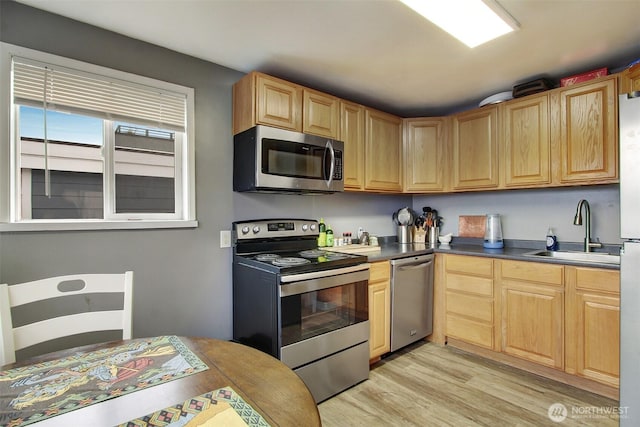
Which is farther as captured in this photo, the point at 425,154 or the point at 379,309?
the point at 425,154

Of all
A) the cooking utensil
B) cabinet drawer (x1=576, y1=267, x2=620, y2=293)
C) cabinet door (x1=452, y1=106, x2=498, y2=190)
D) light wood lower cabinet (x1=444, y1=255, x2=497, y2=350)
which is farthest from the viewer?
the cooking utensil

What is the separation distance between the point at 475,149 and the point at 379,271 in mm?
1555

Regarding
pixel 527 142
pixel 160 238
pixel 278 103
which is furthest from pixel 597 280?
pixel 160 238

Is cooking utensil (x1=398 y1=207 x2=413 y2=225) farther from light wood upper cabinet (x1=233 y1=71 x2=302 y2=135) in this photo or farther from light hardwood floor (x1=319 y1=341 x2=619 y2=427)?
light wood upper cabinet (x1=233 y1=71 x2=302 y2=135)

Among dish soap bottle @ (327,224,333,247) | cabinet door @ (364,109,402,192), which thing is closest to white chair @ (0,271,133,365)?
dish soap bottle @ (327,224,333,247)

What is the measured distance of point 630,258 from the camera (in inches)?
61.9

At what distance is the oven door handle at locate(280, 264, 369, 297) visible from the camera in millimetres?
1820

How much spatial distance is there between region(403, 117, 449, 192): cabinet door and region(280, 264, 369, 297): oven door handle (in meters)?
1.35

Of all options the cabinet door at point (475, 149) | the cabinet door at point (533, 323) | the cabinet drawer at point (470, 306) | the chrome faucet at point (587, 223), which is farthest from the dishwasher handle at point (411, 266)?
the chrome faucet at point (587, 223)

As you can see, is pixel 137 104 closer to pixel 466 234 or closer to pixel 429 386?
pixel 429 386

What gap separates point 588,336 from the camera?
6.79ft

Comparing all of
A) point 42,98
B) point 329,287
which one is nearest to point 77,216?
point 42,98

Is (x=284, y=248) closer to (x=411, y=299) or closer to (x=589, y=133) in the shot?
(x=411, y=299)

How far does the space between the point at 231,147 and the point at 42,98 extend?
1079 millimetres
